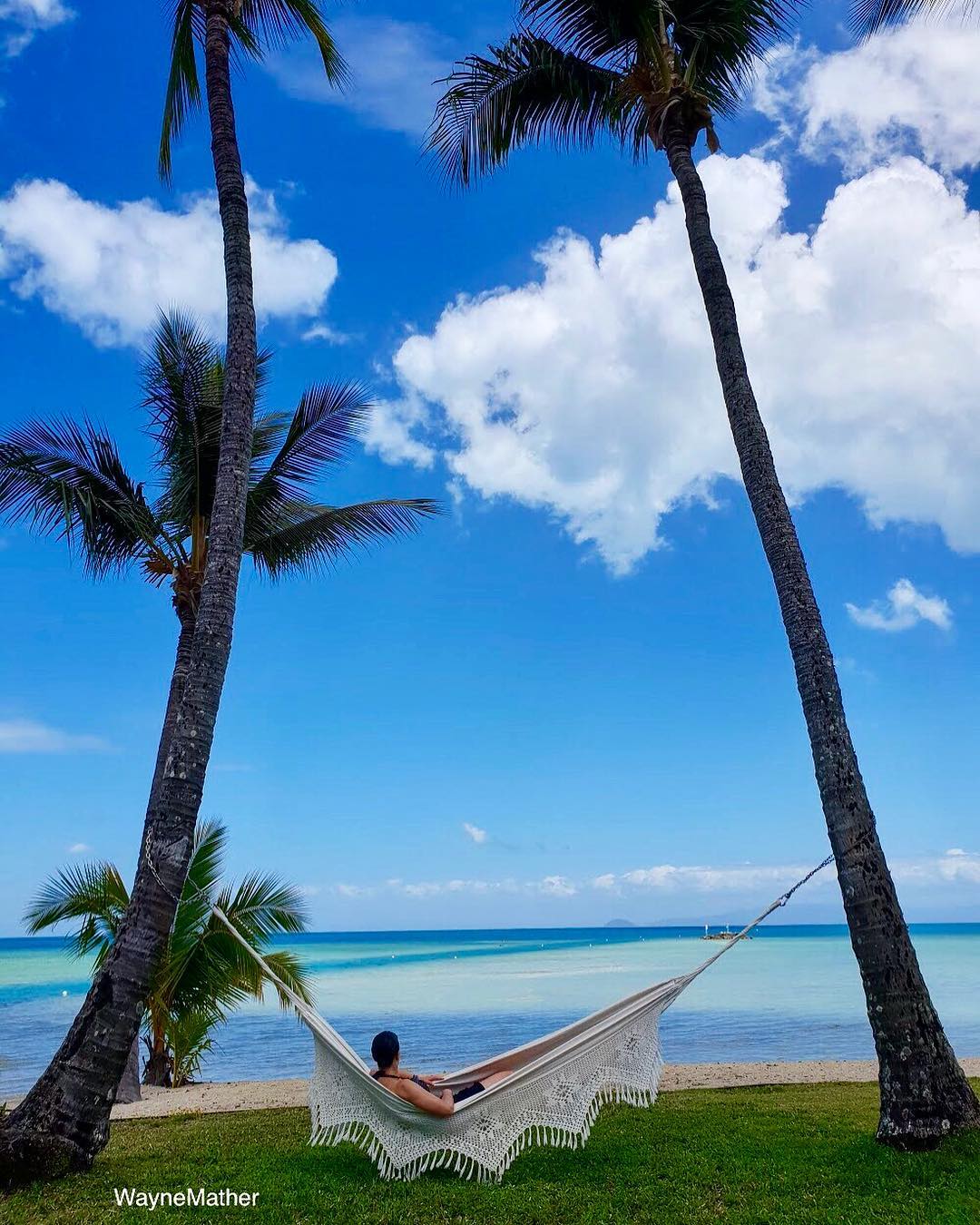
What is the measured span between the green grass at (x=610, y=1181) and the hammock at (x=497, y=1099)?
0.14 meters

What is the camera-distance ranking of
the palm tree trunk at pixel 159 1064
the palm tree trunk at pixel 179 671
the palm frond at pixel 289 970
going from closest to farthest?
the palm tree trunk at pixel 179 671, the palm frond at pixel 289 970, the palm tree trunk at pixel 159 1064

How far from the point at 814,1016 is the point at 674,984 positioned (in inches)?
485

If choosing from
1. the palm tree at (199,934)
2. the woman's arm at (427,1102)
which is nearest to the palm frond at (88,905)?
the palm tree at (199,934)

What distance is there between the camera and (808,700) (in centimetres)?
471

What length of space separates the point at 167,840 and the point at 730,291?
4.59 meters

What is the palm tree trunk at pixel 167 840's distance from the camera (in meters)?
4.00

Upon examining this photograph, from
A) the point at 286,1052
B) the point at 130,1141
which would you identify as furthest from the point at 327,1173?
the point at 286,1052

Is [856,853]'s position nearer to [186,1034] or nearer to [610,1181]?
[610,1181]

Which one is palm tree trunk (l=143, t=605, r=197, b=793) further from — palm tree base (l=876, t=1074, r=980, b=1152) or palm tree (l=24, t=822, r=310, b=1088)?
palm tree base (l=876, t=1074, r=980, b=1152)

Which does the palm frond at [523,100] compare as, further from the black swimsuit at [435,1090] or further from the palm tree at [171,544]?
the black swimsuit at [435,1090]

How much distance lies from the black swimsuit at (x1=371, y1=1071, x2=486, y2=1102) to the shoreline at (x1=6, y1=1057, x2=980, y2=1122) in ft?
9.27

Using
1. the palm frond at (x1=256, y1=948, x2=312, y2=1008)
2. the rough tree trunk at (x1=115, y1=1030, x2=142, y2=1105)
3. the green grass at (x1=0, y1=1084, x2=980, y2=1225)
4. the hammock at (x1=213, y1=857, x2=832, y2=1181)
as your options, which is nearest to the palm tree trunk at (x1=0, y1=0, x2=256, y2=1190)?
the green grass at (x1=0, y1=1084, x2=980, y2=1225)

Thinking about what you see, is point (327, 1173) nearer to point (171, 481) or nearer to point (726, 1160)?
point (726, 1160)

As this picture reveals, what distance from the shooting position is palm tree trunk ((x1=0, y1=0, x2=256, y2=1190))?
13.1 ft
